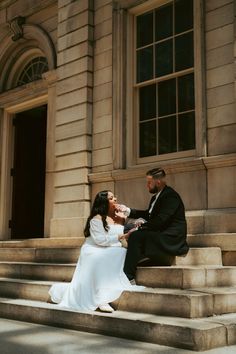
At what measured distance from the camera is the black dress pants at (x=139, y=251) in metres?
6.50

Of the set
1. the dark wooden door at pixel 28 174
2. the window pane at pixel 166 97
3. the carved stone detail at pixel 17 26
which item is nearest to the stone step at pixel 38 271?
the window pane at pixel 166 97

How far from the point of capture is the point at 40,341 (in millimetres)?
5457

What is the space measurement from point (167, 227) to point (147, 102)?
359 centimetres

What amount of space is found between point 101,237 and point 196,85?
3310 millimetres

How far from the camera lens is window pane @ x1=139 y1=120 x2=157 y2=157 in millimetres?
9445

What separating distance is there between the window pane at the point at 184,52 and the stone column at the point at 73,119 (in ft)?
6.70

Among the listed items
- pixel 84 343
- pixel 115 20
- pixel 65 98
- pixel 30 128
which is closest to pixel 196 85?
pixel 115 20

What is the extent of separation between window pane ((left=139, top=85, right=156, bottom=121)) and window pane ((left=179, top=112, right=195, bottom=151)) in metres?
0.74

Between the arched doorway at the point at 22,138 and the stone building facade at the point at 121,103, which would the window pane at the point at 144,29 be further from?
the arched doorway at the point at 22,138

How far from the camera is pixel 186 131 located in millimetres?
8867

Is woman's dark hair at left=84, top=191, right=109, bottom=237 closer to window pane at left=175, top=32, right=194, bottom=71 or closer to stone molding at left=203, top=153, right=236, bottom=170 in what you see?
stone molding at left=203, top=153, right=236, bottom=170

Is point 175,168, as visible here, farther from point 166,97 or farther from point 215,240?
point 215,240

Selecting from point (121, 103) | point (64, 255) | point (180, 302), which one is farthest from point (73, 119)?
point (180, 302)

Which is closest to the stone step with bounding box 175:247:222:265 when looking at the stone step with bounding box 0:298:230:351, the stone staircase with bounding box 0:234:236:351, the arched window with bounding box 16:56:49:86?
the stone staircase with bounding box 0:234:236:351
